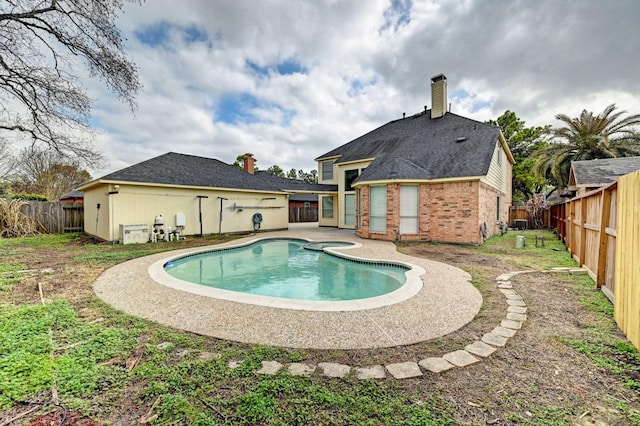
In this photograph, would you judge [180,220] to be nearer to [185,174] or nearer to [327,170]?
[185,174]

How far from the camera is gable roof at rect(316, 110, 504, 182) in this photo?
11664 millimetres

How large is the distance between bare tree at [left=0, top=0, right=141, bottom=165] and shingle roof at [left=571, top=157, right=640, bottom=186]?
13.9 metres

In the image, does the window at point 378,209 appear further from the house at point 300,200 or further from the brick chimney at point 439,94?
the brick chimney at point 439,94

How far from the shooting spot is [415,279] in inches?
223

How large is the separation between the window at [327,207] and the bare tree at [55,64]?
43.2 feet

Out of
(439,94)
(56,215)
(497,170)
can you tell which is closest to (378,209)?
(497,170)

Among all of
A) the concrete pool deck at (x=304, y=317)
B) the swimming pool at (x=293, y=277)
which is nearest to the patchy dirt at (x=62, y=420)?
the concrete pool deck at (x=304, y=317)

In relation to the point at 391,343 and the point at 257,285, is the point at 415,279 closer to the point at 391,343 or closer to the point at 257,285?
the point at 391,343

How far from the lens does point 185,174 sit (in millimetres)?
13742

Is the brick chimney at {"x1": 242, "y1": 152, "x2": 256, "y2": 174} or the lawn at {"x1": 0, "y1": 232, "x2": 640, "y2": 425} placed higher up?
the brick chimney at {"x1": 242, "y1": 152, "x2": 256, "y2": 174}

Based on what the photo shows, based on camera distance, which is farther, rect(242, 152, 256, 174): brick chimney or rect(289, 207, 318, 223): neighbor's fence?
rect(289, 207, 318, 223): neighbor's fence

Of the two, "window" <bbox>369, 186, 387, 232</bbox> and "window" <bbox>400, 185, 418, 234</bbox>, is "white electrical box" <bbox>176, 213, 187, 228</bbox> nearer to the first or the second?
"window" <bbox>369, 186, 387, 232</bbox>

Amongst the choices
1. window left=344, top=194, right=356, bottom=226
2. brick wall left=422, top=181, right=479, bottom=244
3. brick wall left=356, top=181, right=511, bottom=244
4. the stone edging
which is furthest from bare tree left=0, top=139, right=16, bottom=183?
brick wall left=422, top=181, right=479, bottom=244

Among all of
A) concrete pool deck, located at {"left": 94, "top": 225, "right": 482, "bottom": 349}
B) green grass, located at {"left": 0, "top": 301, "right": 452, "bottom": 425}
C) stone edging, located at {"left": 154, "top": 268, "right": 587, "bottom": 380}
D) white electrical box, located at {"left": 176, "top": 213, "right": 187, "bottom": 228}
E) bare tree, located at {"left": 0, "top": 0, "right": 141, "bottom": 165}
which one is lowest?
concrete pool deck, located at {"left": 94, "top": 225, "right": 482, "bottom": 349}
